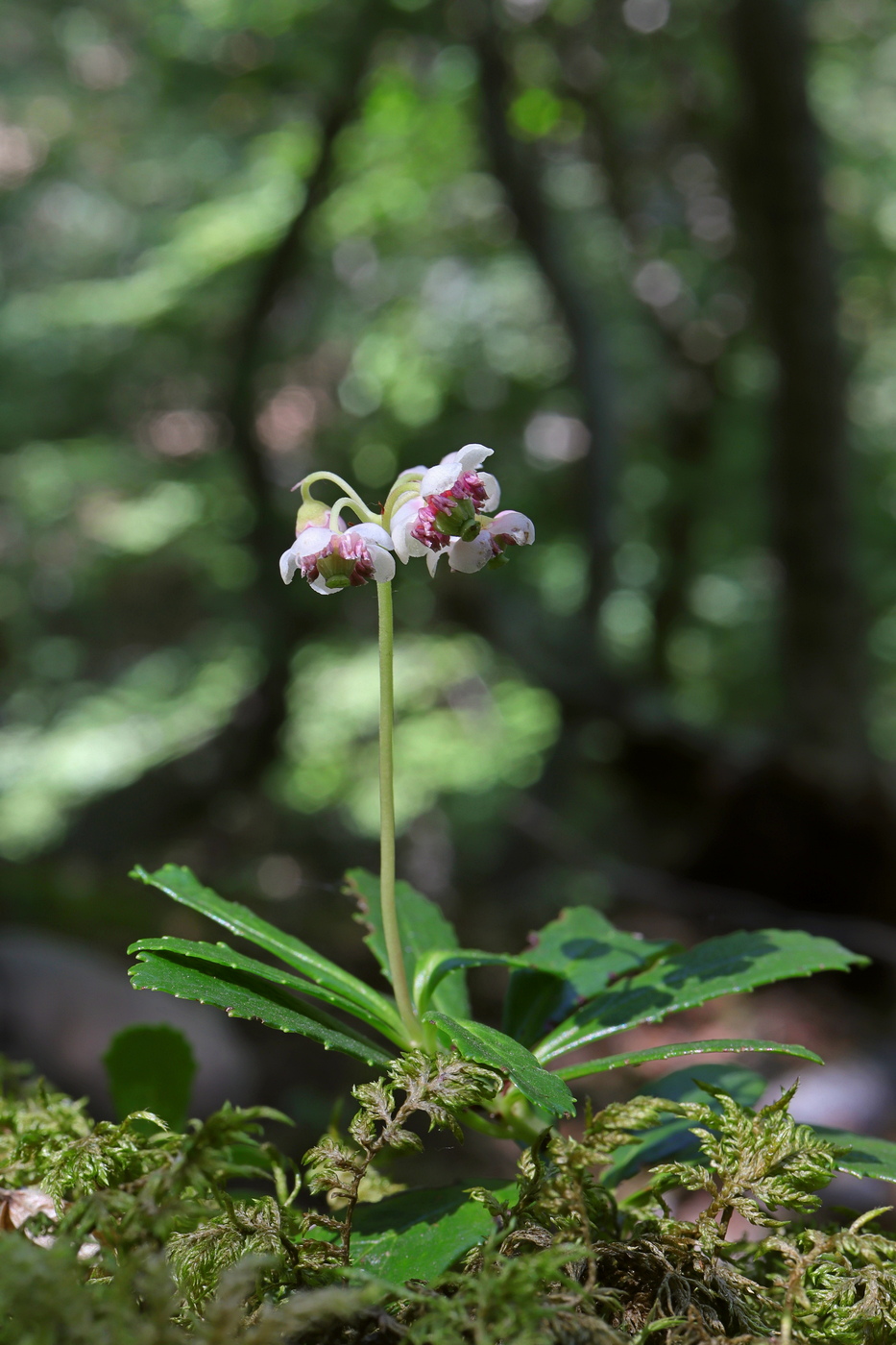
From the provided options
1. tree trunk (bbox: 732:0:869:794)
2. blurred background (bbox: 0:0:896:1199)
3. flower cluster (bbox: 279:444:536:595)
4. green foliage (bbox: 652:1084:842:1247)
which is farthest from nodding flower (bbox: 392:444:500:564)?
tree trunk (bbox: 732:0:869:794)

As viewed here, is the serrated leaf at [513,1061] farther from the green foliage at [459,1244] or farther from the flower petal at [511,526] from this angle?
the flower petal at [511,526]

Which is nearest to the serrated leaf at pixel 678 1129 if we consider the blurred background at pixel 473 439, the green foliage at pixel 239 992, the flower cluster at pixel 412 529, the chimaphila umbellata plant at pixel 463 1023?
the chimaphila umbellata plant at pixel 463 1023

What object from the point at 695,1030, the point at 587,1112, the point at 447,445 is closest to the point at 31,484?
the point at 447,445

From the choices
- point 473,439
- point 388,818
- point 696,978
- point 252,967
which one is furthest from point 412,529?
point 473,439

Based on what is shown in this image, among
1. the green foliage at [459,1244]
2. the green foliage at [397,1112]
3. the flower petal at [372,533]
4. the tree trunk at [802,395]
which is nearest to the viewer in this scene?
the green foliage at [459,1244]

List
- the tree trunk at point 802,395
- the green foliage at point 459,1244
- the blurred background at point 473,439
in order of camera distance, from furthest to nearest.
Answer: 1. the blurred background at point 473,439
2. the tree trunk at point 802,395
3. the green foliage at point 459,1244

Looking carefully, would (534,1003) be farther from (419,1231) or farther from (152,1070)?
(152,1070)

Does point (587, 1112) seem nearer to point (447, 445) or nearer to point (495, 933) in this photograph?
point (495, 933)
